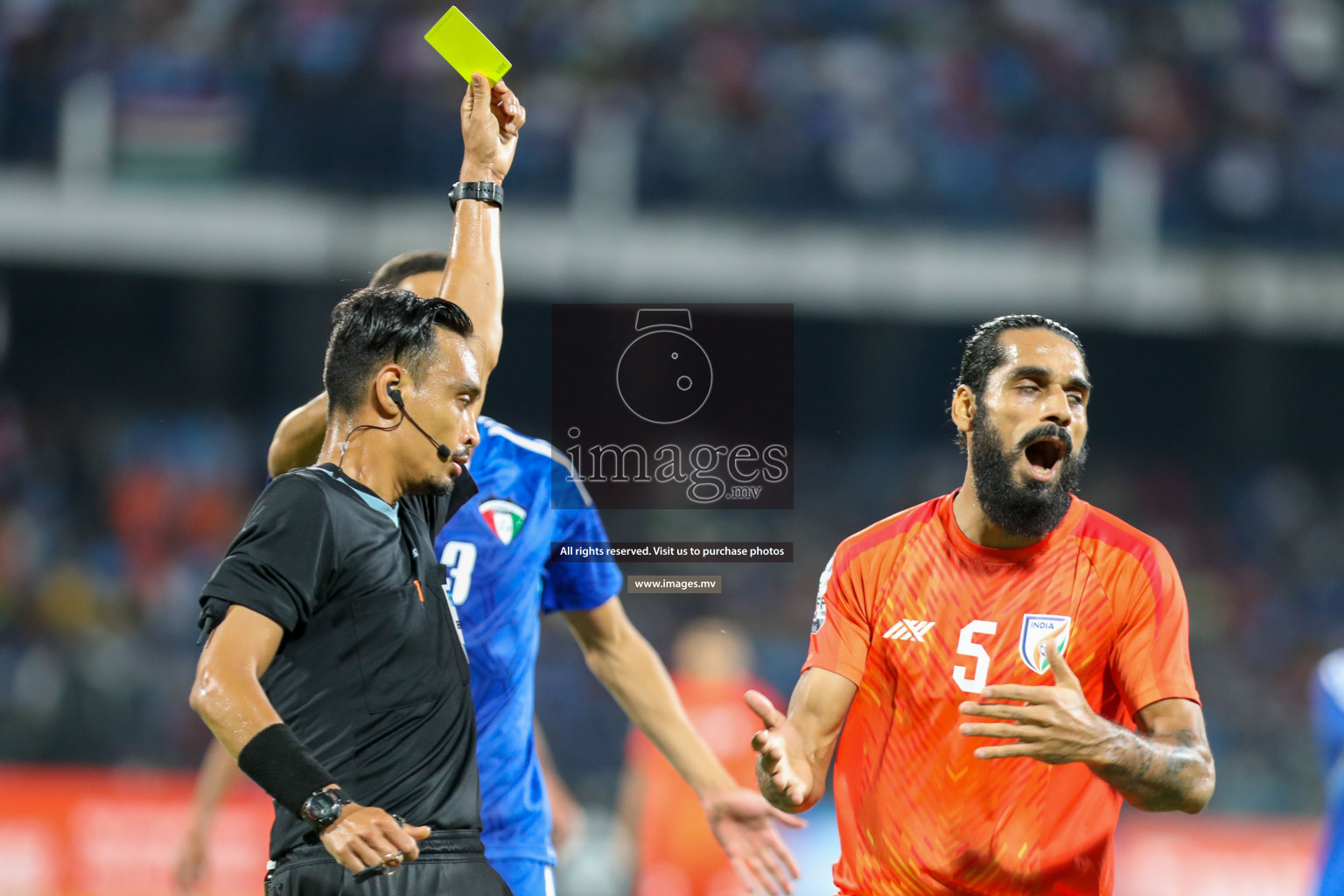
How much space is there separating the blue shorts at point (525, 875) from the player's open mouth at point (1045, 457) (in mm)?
1809

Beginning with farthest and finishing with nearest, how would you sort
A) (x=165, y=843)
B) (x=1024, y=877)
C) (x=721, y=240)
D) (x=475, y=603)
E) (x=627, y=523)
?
(x=721, y=240)
(x=165, y=843)
(x=627, y=523)
(x=475, y=603)
(x=1024, y=877)

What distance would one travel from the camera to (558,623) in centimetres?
1377

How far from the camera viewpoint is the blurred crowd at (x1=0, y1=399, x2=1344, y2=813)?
11680 millimetres

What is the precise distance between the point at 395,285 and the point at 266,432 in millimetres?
12395

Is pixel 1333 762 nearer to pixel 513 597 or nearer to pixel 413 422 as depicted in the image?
pixel 513 597

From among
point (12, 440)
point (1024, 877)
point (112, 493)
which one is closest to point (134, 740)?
point (112, 493)

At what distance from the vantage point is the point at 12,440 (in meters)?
14.5

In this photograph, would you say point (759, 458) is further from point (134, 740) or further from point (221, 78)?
point (221, 78)

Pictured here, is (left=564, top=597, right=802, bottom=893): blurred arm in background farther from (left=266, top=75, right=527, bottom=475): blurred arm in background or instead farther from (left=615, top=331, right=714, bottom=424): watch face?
(left=266, top=75, right=527, bottom=475): blurred arm in background

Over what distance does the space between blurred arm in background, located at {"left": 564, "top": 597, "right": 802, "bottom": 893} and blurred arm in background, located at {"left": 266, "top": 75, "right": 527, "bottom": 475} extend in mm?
1054


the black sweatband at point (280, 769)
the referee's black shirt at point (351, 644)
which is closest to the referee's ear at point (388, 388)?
the referee's black shirt at point (351, 644)

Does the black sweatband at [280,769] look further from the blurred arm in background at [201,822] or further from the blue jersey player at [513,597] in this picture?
the blurred arm in background at [201,822]

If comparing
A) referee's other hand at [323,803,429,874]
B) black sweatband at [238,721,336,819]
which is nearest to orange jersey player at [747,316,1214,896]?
referee's other hand at [323,803,429,874]

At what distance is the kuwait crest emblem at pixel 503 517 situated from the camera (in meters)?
4.23
